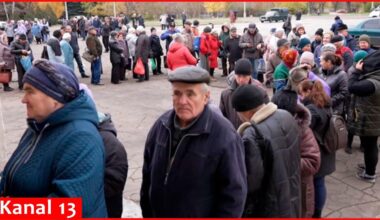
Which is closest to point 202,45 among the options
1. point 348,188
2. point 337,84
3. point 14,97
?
point 14,97

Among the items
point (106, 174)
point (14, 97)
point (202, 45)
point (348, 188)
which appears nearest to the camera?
point (106, 174)

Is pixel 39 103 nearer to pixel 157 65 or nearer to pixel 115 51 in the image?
pixel 115 51

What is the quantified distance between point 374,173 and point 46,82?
14.8 feet

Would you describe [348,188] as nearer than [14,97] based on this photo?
Yes

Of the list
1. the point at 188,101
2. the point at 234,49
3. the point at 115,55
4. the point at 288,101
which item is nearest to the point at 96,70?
the point at 115,55

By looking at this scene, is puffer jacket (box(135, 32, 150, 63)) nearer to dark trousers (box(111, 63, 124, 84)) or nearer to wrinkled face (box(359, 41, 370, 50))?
dark trousers (box(111, 63, 124, 84))

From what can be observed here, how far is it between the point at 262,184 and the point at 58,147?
53.8 inches

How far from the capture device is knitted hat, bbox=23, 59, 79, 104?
2.11 meters

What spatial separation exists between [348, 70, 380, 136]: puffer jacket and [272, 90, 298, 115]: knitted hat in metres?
1.95

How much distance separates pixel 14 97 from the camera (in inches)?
438

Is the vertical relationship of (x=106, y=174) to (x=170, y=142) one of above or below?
below

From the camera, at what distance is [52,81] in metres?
2.12

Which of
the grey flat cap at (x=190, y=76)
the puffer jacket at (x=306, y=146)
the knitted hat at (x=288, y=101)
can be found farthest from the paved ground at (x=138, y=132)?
the grey flat cap at (x=190, y=76)

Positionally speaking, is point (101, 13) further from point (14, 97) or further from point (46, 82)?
point (46, 82)
